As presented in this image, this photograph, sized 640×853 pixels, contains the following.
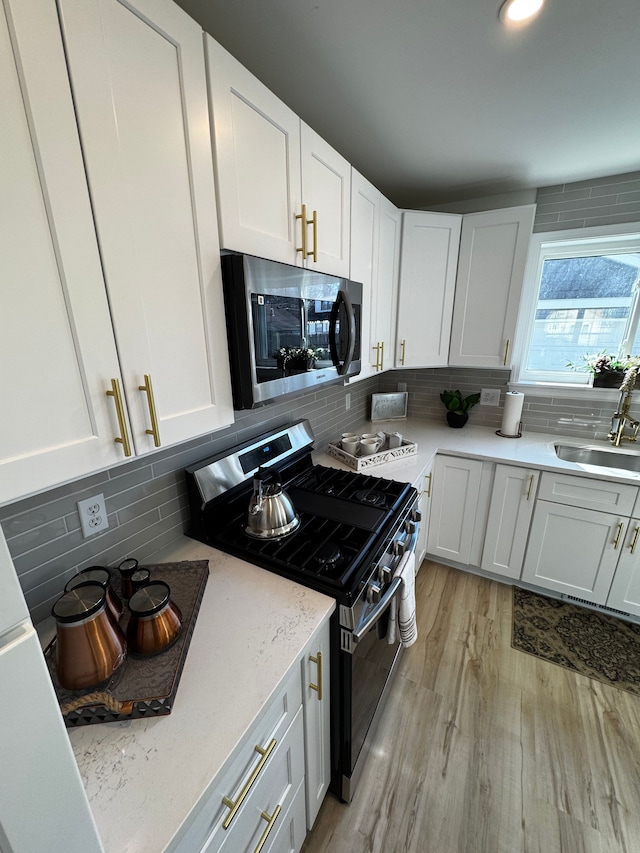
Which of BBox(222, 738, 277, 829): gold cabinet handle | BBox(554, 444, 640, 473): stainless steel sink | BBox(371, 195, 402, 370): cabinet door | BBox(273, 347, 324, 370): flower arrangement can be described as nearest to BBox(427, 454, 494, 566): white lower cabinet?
BBox(554, 444, 640, 473): stainless steel sink

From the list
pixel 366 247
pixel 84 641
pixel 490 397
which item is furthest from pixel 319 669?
pixel 490 397

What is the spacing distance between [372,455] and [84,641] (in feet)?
4.64

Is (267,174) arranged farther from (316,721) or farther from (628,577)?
(628,577)

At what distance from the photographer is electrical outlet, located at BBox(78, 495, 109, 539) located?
0.94m

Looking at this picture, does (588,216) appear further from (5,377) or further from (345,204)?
(5,377)

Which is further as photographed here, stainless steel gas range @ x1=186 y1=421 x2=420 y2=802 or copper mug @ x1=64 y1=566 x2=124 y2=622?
stainless steel gas range @ x1=186 y1=421 x2=420 y2=802

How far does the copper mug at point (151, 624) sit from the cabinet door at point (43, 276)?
36cm

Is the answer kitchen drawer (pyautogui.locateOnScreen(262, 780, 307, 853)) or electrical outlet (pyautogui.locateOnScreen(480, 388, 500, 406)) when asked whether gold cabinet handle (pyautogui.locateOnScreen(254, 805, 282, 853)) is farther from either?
electrical outlet (pyautogui.locateOnScreen(480, 388, 500, 406))

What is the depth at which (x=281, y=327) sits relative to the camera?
1.05m

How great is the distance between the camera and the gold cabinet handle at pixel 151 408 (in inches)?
28.7

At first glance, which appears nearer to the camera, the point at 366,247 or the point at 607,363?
the point at 366,247

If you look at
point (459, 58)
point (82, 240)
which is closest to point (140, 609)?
point (82, 240)

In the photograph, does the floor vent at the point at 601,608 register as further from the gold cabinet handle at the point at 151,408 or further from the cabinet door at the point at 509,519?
the gold cabinet handle at the point at 151,408

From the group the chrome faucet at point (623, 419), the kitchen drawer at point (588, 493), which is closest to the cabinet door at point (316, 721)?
the kitchen drawer at point (588, 493)
